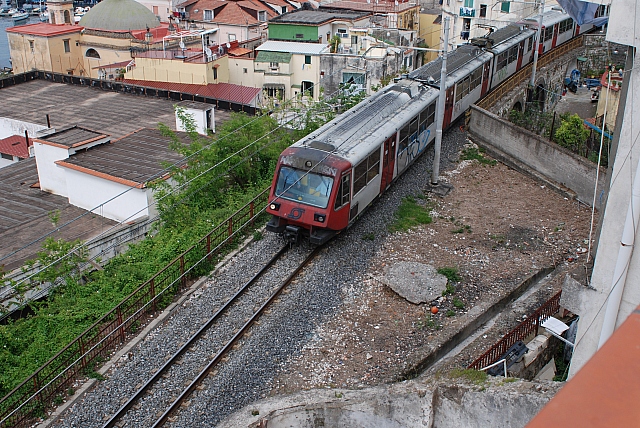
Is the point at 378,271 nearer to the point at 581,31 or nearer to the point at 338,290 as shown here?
the point at 338,290

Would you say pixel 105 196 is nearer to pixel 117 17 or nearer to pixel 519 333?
pixel 519 333

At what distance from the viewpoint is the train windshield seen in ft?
51.3

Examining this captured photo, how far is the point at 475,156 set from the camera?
23859 mm

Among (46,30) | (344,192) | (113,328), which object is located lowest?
(113,328)

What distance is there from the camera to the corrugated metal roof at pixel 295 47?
4294 centimetres

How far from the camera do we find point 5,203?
21609 millimetres

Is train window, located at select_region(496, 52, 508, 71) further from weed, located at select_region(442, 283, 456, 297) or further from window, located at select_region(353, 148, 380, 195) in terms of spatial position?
weed, located at select_region(442, 283, 456, 297)

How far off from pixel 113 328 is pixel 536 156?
50.7 ft

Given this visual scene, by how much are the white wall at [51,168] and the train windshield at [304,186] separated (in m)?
8.99

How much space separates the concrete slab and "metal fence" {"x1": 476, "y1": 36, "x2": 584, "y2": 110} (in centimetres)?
1296

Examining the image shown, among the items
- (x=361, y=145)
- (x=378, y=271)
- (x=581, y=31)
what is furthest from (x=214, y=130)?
(x=581, y=31)

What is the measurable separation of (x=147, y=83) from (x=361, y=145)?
27.0m

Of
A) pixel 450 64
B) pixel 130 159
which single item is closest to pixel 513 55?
pixel 450 64

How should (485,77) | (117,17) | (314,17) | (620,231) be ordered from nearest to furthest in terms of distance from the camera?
1. (620,231)
2. (485,77)
3. (314,17)
4. (117,17)
